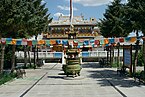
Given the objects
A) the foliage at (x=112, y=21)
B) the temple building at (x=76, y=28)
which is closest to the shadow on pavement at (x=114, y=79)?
the foliage at (x=112, y=21)

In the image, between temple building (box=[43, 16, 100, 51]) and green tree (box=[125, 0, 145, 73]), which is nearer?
green tree (box=[125, 0, 145, 73])

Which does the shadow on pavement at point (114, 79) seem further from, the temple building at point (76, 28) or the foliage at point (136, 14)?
the temple building at point (76, 28)

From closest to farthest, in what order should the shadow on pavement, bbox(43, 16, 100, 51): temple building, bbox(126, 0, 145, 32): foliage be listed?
the shadow on pavement, bbox(126, 0, 145, 32): foliage, bbox(43, 16, 100, 51): temple building

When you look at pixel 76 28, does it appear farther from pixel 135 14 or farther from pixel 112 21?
pixel 135 14

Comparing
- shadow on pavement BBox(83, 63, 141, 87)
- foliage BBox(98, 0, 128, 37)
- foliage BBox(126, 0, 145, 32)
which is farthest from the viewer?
foliage BBox(98, 0, 128, 37)

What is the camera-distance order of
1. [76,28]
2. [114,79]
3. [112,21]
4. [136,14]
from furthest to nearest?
1. [76,28]
2. [112,21]
3. [114,79]
4. [136,14]

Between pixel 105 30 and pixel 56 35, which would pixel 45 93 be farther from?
pixel 56 35

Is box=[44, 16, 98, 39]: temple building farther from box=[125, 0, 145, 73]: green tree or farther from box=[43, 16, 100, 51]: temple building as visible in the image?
box=[125, 0, 145, 73]: green tree

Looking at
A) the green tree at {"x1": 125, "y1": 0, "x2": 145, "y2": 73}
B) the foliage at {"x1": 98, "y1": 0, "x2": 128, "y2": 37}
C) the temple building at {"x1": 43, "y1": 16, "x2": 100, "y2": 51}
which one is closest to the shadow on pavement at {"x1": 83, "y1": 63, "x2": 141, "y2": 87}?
the green tree at {"x1": 125, "y1": 0, "x2": 145, "y2": 73}

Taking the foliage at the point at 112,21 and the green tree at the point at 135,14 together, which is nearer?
the green tree at the point at 135,14

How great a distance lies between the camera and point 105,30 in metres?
40.7

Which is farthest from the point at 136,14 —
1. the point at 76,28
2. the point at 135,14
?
the point at 76,28

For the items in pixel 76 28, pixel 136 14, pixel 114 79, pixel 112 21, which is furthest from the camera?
pixel 76 28

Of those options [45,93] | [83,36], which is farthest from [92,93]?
[83,36]
